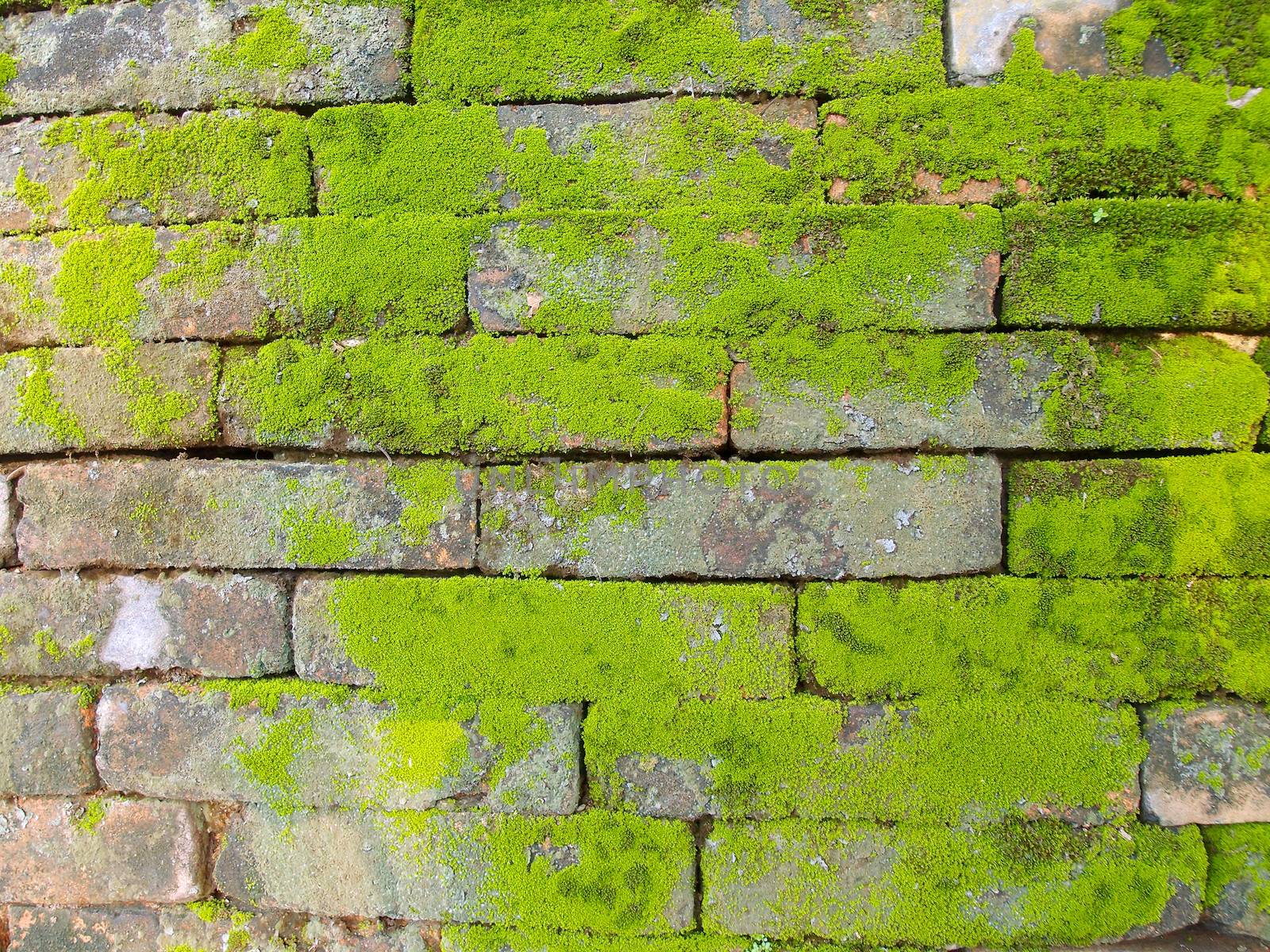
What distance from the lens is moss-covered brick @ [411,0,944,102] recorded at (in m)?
1.79

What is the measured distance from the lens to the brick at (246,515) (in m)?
1.84

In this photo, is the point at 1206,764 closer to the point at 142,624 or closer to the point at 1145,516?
the point at 1145,516

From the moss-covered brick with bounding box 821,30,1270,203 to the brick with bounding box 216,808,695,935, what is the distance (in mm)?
2022

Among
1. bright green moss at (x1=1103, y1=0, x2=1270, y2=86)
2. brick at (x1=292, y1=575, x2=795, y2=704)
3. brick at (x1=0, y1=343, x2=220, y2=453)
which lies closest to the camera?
bright green moss at (x1=1103, y1=0, x2=1270, y2=86)

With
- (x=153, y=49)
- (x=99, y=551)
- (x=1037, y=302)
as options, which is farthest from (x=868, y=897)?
(x=153, y=49)

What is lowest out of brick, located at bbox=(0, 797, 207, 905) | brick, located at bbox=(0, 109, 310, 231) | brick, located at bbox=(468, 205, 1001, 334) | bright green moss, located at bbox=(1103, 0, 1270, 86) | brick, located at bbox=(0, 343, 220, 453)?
brick, located at bbox=(0, 797, 207, 905)

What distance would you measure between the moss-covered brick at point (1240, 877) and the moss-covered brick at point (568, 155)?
2.19 meters

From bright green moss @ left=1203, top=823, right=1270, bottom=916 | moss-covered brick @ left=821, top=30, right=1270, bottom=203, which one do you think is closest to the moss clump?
moss-covered brick @ left=821, top=30, right=1270, bottom=203

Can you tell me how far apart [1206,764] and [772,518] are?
1.40 metres

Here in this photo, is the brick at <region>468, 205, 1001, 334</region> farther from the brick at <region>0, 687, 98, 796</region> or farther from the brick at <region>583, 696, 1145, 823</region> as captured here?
the brick at <region>0, 687, 98, 796</region>

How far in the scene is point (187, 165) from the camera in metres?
1.92

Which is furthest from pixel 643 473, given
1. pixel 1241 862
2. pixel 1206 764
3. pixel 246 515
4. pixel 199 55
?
pixel 1241 862

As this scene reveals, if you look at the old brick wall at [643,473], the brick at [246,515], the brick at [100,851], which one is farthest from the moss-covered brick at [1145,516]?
the brick at [100,851]

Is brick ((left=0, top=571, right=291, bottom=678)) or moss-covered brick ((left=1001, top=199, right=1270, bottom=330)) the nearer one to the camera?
moss-covered brick ((left=1001, top=199, right=1270, bottom=330))
